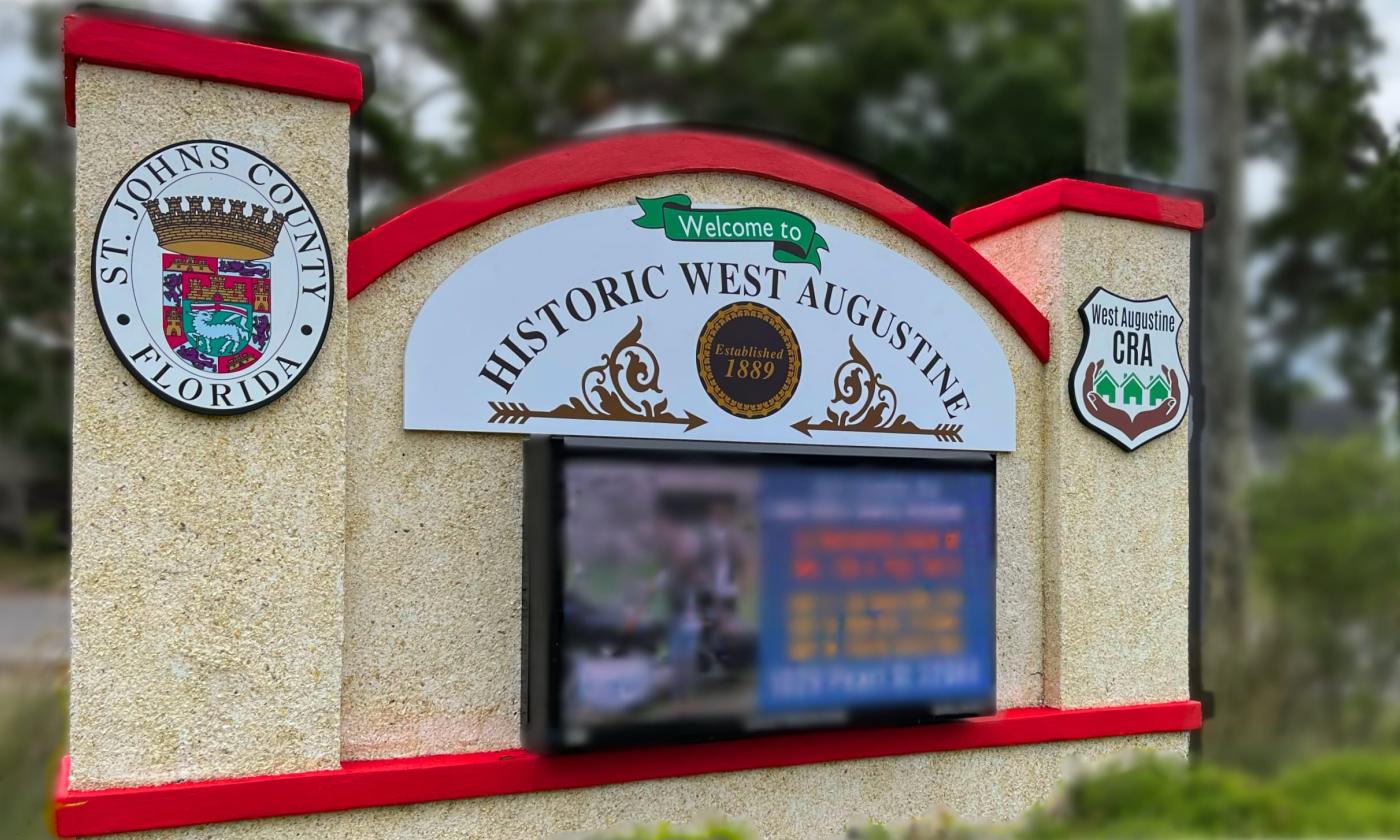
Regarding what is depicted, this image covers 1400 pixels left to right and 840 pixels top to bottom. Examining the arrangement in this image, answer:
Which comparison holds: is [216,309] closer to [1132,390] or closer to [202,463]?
[202,463]

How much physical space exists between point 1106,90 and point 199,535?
967 centimetres

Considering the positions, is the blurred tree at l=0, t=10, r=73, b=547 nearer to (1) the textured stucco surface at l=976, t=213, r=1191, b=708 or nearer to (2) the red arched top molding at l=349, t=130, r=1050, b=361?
(2) the red arched top molding at l=349, t=130, r=1050, b=361

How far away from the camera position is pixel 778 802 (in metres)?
4.88

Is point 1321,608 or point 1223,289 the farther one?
point 1223,289

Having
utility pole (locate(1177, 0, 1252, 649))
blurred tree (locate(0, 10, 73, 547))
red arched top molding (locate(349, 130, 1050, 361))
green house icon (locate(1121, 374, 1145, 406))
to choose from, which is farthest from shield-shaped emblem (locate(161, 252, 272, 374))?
utility pole (locate(1177, 0, 1252, 649))

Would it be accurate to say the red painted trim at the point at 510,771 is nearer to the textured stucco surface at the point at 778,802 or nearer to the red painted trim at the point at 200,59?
the textured stucco surface at the point at 778,802

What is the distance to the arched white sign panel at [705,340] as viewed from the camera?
4492mm

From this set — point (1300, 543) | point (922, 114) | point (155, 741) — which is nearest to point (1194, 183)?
point (1300, 543)


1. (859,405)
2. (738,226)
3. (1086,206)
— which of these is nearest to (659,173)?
(738,226)

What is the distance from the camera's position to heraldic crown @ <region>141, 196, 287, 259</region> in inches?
152

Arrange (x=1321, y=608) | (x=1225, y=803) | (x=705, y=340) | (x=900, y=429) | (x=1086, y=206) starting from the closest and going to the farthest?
(x=1225, y=803) < (x=705, y=340) < (x=900, y=429) < (x=1086, y=206) < (x=1321, y=608)

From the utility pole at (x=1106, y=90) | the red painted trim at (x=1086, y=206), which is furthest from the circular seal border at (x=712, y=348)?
the utility pole at (x=1106, y=90)

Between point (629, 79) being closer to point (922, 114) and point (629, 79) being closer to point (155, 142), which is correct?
point (922, 114)

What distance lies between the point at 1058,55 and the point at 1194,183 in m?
6.98
